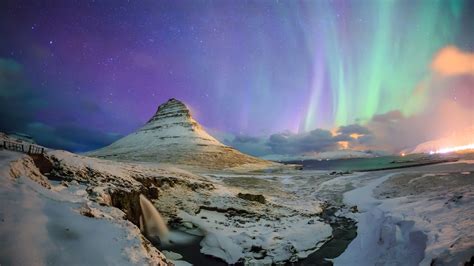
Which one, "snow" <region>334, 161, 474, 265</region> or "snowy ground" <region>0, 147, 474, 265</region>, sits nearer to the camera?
"snowy ground" <region>0, 147, 474, 265</region>

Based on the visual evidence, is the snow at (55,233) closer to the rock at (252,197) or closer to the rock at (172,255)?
the rock at (172,255)

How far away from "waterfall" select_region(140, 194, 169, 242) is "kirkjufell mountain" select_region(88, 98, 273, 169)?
85943mm

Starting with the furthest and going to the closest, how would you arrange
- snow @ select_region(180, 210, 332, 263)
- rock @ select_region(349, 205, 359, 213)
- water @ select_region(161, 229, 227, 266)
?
rock @ select_region(349, 205, 359, 213) → snow @ select_region(180, 210, 332, 263) → water @ select_region(161, 229, 227, 266)

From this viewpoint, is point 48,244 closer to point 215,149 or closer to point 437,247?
point 437,247

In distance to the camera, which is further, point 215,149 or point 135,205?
point 215,149

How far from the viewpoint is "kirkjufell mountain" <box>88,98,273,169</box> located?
126 metres

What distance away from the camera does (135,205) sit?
2323 centimetres

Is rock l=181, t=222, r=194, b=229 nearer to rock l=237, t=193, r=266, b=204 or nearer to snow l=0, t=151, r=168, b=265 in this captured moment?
rock l=237, t=193, r=266, b=204

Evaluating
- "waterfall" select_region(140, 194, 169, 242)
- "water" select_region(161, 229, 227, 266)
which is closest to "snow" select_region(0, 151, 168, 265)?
"water" select_region(161, 229, 227, 266)

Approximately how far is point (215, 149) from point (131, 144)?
→ 5157 cm

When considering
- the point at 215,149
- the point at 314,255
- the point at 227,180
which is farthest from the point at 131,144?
the point at 314,255

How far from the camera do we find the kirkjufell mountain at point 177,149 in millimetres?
126438

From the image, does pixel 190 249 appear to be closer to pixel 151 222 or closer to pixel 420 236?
pixel 151 222

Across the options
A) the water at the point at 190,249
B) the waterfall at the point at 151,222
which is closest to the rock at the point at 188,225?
the water at the point at 190,249
